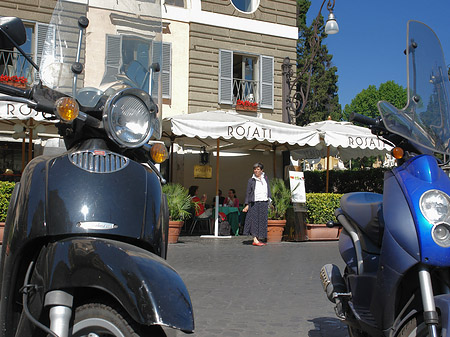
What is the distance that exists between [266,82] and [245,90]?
0.73 m

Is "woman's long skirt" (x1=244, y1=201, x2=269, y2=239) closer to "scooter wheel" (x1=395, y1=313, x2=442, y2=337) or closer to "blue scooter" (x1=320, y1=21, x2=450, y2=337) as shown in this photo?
"blue scooter" (x1=320, y1=21, x2=450, y2=337)

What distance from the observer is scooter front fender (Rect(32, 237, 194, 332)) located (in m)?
1.93

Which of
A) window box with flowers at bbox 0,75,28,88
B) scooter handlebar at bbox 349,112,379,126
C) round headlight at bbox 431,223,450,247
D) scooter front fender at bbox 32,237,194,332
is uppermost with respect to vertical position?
window box with flowers at bbox 0,75,28,88

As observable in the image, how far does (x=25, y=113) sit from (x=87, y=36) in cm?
715

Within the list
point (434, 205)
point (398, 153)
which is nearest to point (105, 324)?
point (434, 205)

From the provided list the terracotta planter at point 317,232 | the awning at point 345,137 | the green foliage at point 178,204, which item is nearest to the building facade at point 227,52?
the awning at point 345,137

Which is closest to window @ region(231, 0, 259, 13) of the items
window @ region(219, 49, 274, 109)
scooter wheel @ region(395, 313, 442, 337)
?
window @ region(219, 49, 274, 109)

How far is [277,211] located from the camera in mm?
11789

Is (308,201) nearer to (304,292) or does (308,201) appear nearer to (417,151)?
(304,292)

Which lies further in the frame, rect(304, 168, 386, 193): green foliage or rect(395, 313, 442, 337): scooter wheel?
rect(304, 168, 386, 193): green foliage

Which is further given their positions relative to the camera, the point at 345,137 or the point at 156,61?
the point at 345,137

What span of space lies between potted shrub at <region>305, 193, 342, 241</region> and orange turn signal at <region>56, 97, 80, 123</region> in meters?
10.00

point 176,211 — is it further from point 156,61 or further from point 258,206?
point 156,61

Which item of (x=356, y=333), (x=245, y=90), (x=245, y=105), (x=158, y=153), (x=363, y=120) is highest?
(x=245, y=90)
